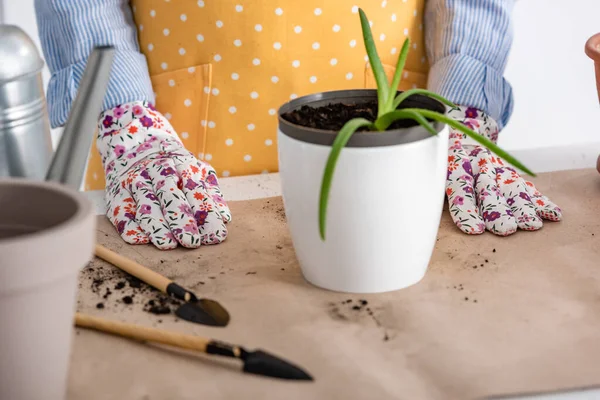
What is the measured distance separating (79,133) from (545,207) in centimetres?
45

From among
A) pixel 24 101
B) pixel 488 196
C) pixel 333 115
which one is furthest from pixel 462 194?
pixel 24 101

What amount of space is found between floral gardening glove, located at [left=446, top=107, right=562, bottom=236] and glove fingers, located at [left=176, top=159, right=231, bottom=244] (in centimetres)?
22

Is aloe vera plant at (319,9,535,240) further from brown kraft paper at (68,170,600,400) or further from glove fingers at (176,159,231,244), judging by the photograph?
glove fingers at (176,159,231,244)

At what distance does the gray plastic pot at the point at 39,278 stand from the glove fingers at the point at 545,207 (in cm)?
Answer: 47

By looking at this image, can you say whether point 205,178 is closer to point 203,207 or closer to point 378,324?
point 203,207

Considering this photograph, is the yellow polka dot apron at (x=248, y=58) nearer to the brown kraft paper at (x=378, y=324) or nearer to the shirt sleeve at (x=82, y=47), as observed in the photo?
the shirt sleeve at (x=82, y=47)

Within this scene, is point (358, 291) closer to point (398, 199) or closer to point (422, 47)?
point (398, 199)

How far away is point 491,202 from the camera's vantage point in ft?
2.52

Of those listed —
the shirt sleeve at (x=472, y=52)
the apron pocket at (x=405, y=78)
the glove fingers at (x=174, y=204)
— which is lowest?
the glove fingers at (x=174, y=204)

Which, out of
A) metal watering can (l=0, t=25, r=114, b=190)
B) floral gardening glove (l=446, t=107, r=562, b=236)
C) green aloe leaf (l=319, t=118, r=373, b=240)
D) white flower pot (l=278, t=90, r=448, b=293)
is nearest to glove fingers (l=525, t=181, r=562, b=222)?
floral gardening glove (l=446, t=107, r=562, b=236)

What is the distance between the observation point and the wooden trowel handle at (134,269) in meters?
0.63

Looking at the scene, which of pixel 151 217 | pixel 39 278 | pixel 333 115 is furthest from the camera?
pixel 151 217

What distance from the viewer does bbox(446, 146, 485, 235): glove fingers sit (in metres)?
0.75

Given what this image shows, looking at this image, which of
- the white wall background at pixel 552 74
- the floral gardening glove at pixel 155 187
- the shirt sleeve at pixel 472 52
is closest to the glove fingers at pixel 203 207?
the floral gardening glove at pixel 155 187
